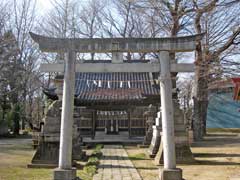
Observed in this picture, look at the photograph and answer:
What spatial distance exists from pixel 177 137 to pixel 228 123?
23.1 meters

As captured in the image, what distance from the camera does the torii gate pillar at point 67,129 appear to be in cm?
898

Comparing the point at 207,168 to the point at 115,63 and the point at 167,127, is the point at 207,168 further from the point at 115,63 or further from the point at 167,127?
the point at 115,63

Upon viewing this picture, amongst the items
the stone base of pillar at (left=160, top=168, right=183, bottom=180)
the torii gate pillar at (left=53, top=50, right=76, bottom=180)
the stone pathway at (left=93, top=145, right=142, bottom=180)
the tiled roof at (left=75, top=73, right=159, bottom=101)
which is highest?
the tiled roof at (left=75, top=73, right=159, bottom=101)

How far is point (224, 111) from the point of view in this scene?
3494 cm

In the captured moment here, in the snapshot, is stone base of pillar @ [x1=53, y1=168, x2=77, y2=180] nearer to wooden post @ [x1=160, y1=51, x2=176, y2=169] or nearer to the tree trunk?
wooden post @ [x1=160, y1=51, x2=176, y2=169]

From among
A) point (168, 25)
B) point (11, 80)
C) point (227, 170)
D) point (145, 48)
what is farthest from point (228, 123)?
point (145, 48)

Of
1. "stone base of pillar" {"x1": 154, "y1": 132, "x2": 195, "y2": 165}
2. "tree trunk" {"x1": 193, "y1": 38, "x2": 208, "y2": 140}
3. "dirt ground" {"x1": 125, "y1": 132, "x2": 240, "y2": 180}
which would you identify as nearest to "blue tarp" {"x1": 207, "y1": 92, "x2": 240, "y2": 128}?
"tree trunk" {"x1": 193, "y1": 38, "x2": 208, "y2": 140}

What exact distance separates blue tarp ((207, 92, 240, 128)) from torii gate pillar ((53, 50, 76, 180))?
26.7 metres

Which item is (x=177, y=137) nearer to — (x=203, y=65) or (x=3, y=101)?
(x=203, y=65)

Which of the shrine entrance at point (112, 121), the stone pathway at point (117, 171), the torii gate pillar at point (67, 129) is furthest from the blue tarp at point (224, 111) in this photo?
the torii gate pillar at point (67, 129)

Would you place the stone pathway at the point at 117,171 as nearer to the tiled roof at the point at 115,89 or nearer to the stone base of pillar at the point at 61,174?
the stone base of pillar at the point at 61,174

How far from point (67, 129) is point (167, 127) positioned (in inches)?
105

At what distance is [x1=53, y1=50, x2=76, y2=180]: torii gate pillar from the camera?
898 cm

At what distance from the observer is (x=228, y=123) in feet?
116
